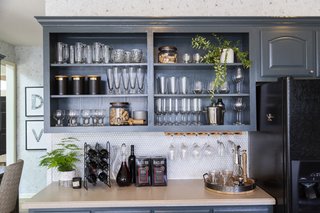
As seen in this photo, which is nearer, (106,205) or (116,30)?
(106,205)

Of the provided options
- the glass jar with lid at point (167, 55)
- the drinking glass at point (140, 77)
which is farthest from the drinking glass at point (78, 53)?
the glass jar with lid at point (167, 55)

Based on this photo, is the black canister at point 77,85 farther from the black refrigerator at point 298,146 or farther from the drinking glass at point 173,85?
the black refrigerator at point 298,146

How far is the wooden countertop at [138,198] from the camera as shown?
6.92ft

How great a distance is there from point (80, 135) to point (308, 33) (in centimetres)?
210

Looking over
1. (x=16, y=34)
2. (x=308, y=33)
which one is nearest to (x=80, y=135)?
(x=308, y=33)

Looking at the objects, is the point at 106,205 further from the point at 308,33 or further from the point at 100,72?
the point at 308,33

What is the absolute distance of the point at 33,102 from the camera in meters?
5.64

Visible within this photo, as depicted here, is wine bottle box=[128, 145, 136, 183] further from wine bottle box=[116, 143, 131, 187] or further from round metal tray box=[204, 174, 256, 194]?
round metal tray box=[204, 174, 256, 194]

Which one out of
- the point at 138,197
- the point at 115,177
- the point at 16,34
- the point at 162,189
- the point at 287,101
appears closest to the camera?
the point at 287,101

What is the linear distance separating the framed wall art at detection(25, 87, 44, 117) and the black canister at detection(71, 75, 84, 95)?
3373 millimetres

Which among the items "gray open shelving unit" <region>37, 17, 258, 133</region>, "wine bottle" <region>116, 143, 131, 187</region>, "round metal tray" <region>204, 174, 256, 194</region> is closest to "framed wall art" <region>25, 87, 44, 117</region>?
"gray open shelving unit" <region>37, 17, 258, 133</region>

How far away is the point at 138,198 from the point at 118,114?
710 mm

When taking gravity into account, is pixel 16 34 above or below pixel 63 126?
above

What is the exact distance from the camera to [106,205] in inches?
83.1
